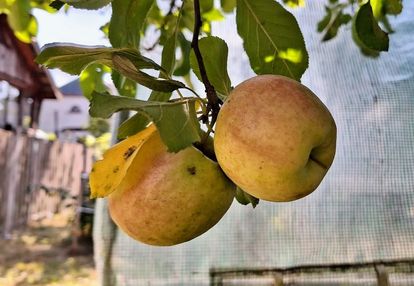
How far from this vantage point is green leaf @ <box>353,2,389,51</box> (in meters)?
0.93

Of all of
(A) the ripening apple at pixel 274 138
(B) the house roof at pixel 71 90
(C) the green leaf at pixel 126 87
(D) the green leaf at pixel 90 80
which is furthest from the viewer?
(B) the house roof at pixel 71 90

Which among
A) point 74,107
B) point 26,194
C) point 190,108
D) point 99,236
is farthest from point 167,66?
point 74,107

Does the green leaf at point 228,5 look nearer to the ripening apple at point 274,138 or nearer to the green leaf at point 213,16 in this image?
the green leaf at point 213,16

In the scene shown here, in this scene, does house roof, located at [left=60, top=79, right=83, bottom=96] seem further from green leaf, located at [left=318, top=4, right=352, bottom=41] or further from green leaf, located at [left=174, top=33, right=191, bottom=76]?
green leaf, located at [left=174, top=33, right=191, bottom=76]

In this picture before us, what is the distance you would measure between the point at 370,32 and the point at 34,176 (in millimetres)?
6440

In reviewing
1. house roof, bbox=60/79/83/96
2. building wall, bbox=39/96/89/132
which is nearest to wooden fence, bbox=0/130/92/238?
building wall, bbox=39/96/89/132

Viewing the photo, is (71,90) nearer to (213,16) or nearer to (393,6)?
(213,16)

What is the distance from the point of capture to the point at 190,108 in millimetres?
655

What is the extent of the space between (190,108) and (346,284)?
3.77 feet

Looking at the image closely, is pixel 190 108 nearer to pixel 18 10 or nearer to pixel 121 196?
pixel 121 196

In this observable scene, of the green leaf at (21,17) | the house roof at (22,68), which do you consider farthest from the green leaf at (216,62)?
the house roof at (22,68)

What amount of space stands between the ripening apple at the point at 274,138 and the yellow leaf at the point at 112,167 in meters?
0.14

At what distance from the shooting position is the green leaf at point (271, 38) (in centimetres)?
80

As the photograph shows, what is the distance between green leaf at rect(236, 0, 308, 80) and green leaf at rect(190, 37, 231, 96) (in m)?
0.05
